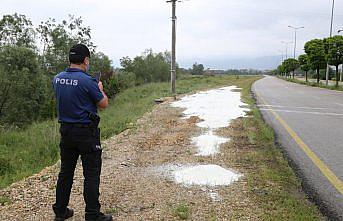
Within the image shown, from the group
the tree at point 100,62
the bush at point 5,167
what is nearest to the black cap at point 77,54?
the bush at point 5,167

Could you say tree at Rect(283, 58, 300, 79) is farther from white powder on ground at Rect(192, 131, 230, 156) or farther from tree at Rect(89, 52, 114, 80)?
white powder on ground at Rect(192, 131, 230, 156)

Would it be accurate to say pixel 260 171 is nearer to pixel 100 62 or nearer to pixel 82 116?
pixel 82 116

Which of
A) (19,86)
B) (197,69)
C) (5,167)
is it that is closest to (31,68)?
(19,86)

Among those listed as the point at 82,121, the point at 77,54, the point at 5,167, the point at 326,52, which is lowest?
the point at 5,167

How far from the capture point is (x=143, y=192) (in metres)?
4.59

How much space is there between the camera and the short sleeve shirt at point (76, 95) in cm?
360

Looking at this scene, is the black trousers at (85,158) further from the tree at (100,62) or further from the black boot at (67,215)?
the tree at (100,62)

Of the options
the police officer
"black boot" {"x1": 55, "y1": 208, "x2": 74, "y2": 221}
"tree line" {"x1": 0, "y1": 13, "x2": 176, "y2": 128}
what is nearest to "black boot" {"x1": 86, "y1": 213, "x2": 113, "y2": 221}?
the police officer

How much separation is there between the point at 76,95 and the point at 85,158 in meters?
0.65

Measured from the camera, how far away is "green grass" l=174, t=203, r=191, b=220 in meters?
3.81

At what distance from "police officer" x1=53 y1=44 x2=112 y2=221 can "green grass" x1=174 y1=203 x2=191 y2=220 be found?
709mm

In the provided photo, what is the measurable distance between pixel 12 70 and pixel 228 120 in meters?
14.4

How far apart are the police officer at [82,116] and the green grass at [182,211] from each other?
2.32ft

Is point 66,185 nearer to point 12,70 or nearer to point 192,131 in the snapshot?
point 192,131
